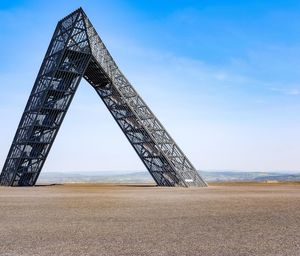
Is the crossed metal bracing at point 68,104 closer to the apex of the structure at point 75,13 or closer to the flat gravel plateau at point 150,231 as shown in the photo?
→ the apex of the structure at point 75,13

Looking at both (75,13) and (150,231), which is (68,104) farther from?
(150,231)

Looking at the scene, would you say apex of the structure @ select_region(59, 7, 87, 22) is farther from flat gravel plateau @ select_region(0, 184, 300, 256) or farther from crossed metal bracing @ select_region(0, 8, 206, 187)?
flat gravel plateau @ select_region(0, 184, 300, 256)

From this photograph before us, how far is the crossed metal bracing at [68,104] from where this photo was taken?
1908 inches

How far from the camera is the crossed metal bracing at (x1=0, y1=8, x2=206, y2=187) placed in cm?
4847

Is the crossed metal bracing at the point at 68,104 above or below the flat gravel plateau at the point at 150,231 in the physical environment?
above

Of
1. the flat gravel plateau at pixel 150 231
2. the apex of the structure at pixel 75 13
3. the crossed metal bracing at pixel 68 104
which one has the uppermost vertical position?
the apex of the structure at pixel 75 13

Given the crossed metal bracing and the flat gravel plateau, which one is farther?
the crossed metal bracing

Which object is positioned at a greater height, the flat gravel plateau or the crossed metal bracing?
the crossed metal bracing

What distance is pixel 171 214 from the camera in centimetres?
1859

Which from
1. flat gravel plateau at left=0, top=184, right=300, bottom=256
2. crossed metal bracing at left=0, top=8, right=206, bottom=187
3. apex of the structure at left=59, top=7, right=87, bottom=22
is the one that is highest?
apex of the structure at left=59, top=7, right=87, bottom=22

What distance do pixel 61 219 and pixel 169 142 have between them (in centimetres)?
3380

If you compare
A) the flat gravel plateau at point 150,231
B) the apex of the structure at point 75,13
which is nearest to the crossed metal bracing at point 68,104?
the apex of the structure at point 75,13

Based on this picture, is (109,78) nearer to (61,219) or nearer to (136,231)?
(61,219)

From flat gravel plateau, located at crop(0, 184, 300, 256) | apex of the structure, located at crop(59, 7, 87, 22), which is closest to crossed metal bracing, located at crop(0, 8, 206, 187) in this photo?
apex of the structure, located at crop(59, 7, 87, 22)
